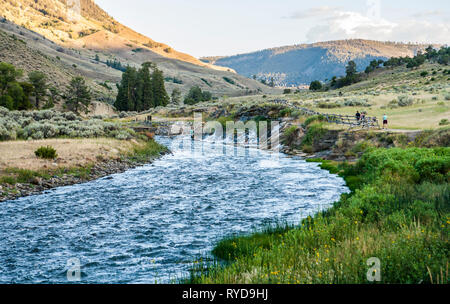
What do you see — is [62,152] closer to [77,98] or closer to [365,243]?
[365,243]

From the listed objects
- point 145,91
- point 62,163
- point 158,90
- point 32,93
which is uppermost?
point 158,90

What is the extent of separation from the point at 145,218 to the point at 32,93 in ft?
228

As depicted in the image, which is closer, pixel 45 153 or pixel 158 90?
pixel 45 153

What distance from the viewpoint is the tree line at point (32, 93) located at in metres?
65.6

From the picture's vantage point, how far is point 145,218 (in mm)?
17391

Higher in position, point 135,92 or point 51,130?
Result: point 135,92

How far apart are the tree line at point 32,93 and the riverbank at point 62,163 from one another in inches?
1409

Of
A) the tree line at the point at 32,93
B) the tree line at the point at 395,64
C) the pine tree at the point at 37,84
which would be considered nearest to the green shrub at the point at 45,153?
the tree line at the point at 32,93

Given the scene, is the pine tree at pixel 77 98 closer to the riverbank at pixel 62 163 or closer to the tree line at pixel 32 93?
the tree line at pixel 32 93

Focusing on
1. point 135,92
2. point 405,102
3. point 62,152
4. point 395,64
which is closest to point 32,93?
point 135,92

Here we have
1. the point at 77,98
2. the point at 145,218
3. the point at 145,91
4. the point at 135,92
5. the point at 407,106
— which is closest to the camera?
the point at 145,218

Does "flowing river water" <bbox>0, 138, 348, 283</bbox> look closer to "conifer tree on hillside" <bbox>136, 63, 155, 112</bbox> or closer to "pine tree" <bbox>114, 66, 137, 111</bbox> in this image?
"pine tree" <bbox>114, 66, 137, 111</bbox>

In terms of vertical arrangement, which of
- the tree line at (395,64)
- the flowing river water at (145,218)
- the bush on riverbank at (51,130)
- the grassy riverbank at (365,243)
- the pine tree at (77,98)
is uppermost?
the tree line at (395,64)
